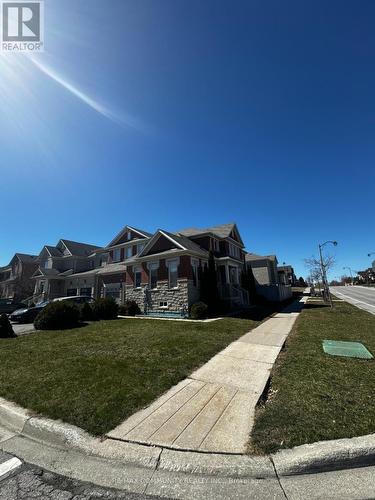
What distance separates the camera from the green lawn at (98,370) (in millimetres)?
4203

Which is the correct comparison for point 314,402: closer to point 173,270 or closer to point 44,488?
point 44,488

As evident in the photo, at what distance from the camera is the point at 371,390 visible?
465cm

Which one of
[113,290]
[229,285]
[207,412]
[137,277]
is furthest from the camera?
[113,290]

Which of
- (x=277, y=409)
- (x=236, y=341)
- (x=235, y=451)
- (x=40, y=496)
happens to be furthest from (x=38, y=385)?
(x=236, y=341)

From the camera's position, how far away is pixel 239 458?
9.69 ft

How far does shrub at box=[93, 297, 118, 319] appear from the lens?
56.2ft

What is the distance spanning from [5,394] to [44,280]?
3216 cm

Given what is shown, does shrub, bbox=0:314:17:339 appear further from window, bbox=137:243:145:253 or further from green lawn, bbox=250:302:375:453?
window, bbox=137:243:145:253

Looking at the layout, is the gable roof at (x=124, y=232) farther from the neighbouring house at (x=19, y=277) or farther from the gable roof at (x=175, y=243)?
the neighbouring house at (x=19, y=277)

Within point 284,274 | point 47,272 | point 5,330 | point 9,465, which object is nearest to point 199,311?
point 5,330

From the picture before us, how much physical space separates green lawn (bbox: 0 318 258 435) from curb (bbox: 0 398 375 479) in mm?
398

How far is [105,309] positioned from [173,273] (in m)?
5.65

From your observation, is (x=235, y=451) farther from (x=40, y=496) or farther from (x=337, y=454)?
(x=40, y=496)

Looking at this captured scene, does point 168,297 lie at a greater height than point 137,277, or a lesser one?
lesser
